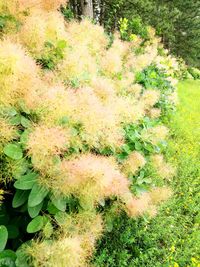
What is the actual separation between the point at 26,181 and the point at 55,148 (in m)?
0.24

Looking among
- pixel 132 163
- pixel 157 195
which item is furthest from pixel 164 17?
pixel 132 163

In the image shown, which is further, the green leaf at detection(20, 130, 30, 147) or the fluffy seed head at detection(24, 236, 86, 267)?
the green leaf at detection(20, 130, 30, 147)

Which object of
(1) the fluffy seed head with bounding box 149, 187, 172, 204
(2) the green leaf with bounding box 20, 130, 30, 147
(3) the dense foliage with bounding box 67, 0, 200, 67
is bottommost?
(3) the dense foliage with bounding box 67, 0, 200, 67

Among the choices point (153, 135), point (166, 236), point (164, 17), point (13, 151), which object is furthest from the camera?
point (164, 17)

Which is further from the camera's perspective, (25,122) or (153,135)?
(153,135)

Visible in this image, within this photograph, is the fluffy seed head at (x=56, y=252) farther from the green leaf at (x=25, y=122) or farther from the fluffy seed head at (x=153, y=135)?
the fluffy seed head at (x=153, y=135)

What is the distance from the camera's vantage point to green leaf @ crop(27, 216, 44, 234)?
2121mm

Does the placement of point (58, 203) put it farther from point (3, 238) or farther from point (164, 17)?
point (164, 17)

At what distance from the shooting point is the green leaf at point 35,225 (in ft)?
6.96

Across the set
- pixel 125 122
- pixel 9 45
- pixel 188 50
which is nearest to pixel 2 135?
pixel 9 45

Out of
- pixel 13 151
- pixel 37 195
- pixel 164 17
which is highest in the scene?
pixel 13 151

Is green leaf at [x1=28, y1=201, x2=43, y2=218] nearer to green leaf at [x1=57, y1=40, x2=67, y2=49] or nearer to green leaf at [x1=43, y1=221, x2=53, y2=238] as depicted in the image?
green leaf at [x1=43, y1=221, x2=53, y2=238]

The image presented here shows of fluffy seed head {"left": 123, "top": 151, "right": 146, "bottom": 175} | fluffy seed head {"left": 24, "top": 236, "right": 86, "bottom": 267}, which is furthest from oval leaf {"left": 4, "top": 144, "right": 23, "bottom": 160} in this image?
fluffy seed head {"left": 123, "top": 151, "right": 146, "bottom": 175}

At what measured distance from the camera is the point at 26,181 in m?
2.13
